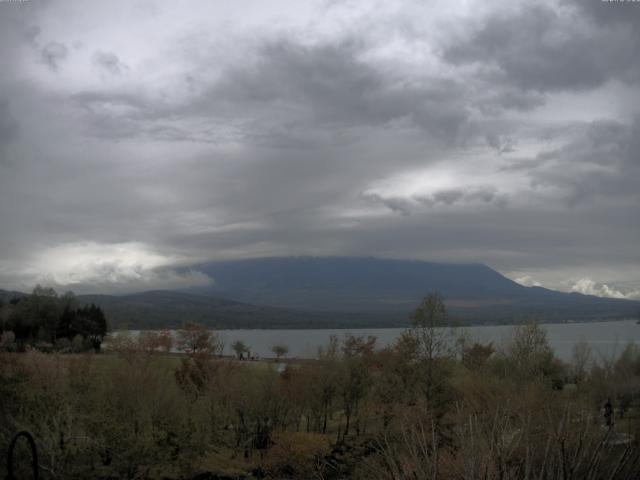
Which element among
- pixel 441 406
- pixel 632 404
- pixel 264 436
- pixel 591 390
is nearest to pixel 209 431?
pixel 264 436

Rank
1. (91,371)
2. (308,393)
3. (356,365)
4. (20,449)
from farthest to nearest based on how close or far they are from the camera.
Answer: (356,365) → (308,393) → (91,371) → (20,449)

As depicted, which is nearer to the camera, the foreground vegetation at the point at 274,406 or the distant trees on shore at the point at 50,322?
the foreground vegetation at the point at 274,406

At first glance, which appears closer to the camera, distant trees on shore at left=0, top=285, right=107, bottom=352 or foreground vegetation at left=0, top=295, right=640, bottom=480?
foreground vegetation at left=0, top=295, right=640, bottom=480

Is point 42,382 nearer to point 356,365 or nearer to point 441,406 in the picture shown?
point 356,365

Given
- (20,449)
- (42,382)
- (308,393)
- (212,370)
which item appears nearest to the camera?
(20,449)

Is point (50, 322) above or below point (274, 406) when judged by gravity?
above

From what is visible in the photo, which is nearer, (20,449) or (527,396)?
(20,449)

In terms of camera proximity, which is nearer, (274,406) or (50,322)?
(274,406)

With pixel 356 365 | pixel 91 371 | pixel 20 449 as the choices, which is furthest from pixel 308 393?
pixel 20 449

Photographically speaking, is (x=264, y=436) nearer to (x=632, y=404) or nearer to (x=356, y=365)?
(x=356, y=365)

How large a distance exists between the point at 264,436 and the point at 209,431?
15.7ft

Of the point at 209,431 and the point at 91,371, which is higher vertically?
the point at 91,371

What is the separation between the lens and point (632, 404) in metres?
46.9

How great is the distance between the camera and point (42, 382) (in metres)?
34.0
